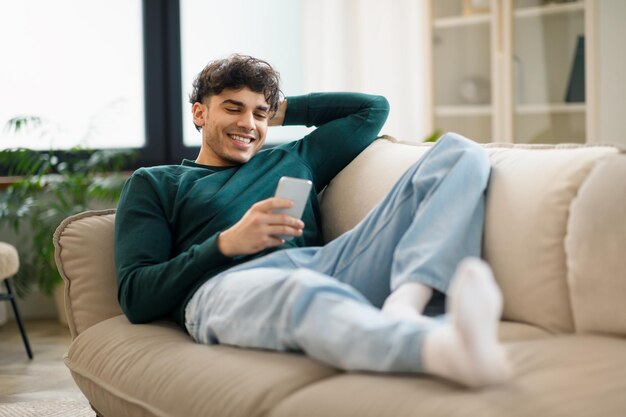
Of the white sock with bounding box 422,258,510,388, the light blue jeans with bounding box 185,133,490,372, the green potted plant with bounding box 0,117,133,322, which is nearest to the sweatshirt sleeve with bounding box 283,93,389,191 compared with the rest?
the light blue jeans with bounding box 185,133,490,372

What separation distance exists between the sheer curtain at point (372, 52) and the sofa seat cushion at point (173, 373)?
2.69 meters

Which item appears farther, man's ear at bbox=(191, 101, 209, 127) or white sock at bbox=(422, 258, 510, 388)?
man's ear at bbox=(191, 101, 209, 127)

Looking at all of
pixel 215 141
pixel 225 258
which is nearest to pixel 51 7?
pixel 215 141

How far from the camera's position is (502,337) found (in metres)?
1.63

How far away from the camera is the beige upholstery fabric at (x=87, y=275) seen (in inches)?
80.7

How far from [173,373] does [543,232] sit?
0.75m

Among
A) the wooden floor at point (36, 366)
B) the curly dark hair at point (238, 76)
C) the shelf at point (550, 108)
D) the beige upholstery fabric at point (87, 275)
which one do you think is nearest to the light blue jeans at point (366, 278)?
the beige upholstery fabric at point (87, 275)

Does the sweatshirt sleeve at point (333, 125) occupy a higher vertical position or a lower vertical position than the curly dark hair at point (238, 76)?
lower

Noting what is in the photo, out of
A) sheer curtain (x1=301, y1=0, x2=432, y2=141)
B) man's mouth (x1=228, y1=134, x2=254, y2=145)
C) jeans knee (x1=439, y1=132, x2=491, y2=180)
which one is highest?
sheer curtain (x1=301, y1=0, x2=432, y2=141)

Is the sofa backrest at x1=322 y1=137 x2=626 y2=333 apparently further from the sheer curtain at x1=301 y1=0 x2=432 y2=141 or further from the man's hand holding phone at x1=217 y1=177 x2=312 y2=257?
the sheer curtain at x1=301 y1=0 x2=432 y2=141

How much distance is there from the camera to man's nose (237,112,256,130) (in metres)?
2.16

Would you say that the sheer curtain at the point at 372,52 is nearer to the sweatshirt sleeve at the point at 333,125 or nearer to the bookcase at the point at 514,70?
the bookcase at the point at 514,70

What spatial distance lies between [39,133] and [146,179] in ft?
8.38

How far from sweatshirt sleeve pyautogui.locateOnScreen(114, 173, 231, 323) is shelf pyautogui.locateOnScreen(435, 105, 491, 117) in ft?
7.58
